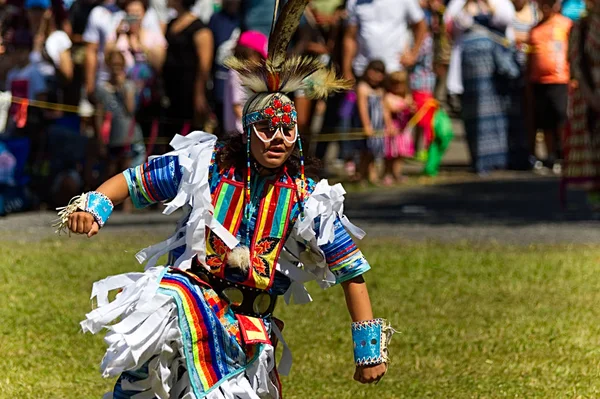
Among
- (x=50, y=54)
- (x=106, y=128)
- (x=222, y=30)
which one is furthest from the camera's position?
(x=50, y=54)

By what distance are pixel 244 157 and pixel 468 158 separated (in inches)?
480

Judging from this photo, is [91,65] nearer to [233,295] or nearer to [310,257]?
[310,257]

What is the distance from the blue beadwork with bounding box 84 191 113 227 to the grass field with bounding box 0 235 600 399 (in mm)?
1646

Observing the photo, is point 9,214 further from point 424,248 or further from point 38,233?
point 424,248

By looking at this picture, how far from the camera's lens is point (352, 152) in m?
14.6

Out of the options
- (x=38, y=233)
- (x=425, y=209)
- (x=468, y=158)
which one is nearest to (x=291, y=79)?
(x=38, y=233)

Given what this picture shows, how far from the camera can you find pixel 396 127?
1430cm

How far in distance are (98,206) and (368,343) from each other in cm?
105

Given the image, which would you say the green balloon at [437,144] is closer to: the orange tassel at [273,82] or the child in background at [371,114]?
the child in background at [371,114]

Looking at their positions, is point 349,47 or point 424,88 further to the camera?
point 424,88

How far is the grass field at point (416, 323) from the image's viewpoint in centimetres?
638

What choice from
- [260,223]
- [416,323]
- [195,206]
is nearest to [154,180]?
[195,206]

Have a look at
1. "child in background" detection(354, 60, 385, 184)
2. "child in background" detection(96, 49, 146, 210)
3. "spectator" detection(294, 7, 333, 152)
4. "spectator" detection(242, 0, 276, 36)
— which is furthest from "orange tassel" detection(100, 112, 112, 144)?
"child in background" detection(354, 60, 385, 184)

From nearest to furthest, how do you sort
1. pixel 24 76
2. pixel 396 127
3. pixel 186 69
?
pixel 186 69, pixel 24 76, pixel 396 127
